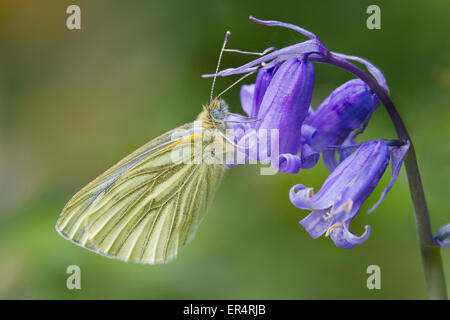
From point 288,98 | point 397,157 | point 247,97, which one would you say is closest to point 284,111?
point 288,98

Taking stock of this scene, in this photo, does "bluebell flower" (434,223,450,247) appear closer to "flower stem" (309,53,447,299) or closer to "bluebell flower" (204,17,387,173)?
"flower stem" (309,53,447,299)

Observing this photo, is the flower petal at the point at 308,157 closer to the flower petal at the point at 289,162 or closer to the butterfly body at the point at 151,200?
the flower petal at the point at 289,162

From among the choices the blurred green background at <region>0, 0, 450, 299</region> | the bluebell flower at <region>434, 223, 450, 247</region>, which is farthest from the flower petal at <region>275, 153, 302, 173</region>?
the blurred green background at <region>0, 0, 450, 299</region>

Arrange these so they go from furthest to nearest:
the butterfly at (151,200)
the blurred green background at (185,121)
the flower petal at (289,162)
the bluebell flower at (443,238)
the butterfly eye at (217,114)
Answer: the blurred green background at (185,121) → the butterfly at (151,200) → the butterfly eye at (217,114) → the flower petal at (289,162) → the bluebell flower at (443,238)

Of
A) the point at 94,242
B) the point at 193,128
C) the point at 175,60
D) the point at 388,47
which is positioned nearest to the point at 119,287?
the point at 94,242

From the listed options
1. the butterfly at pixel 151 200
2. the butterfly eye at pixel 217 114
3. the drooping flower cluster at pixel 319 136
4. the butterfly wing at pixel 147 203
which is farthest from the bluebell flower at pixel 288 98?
the butterfly wing at pixel 147 203

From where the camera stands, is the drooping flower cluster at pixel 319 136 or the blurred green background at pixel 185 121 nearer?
the drooping flower cluster at pixel 319 136

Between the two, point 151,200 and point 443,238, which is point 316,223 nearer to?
point 443,238

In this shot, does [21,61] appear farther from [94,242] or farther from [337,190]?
[337,190]
